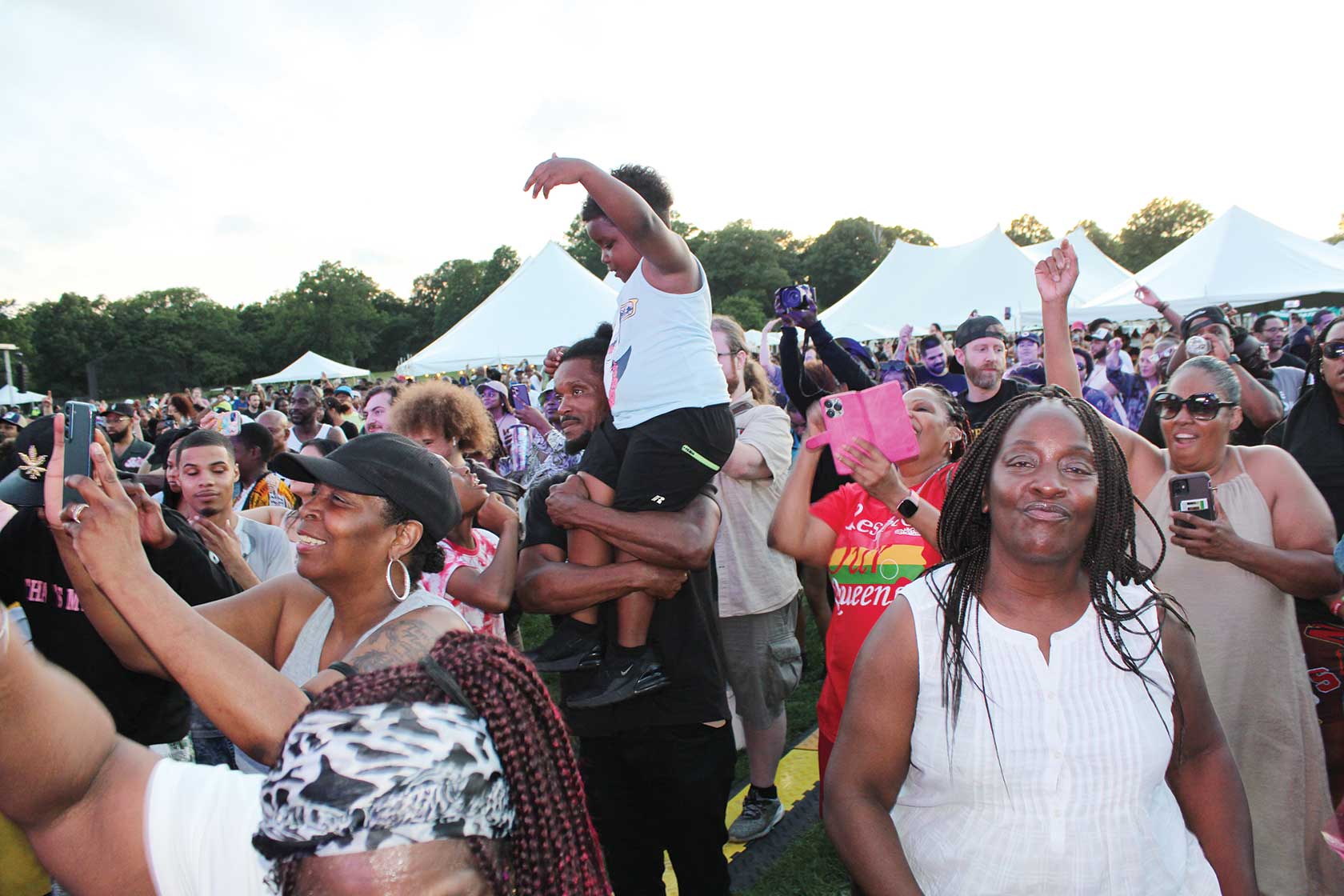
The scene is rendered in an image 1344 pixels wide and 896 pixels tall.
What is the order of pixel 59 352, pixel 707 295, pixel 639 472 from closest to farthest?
pixel 639 472 < pixel 707 295 < pixel 59 352

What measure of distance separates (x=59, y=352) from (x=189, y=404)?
86.3m

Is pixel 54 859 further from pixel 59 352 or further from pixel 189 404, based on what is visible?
pixel 59 352

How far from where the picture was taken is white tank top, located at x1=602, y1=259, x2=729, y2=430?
290 centimetres

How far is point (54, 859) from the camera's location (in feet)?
4.08

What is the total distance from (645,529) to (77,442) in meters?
1.58

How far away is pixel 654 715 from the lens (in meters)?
2.82

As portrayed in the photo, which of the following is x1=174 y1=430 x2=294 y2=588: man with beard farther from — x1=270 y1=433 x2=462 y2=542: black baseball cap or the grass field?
the grass field

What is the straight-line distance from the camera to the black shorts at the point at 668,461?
286 cm

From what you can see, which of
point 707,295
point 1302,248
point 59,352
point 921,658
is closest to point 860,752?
point 921,658

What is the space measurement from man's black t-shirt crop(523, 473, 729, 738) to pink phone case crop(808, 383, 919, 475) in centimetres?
58

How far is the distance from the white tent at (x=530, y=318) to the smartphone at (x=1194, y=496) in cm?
1697

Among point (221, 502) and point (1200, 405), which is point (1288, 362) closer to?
point (1200, 405)

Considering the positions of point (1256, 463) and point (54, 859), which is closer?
point (54, 859)

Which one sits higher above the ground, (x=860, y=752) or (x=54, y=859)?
(x=54, y=859)
